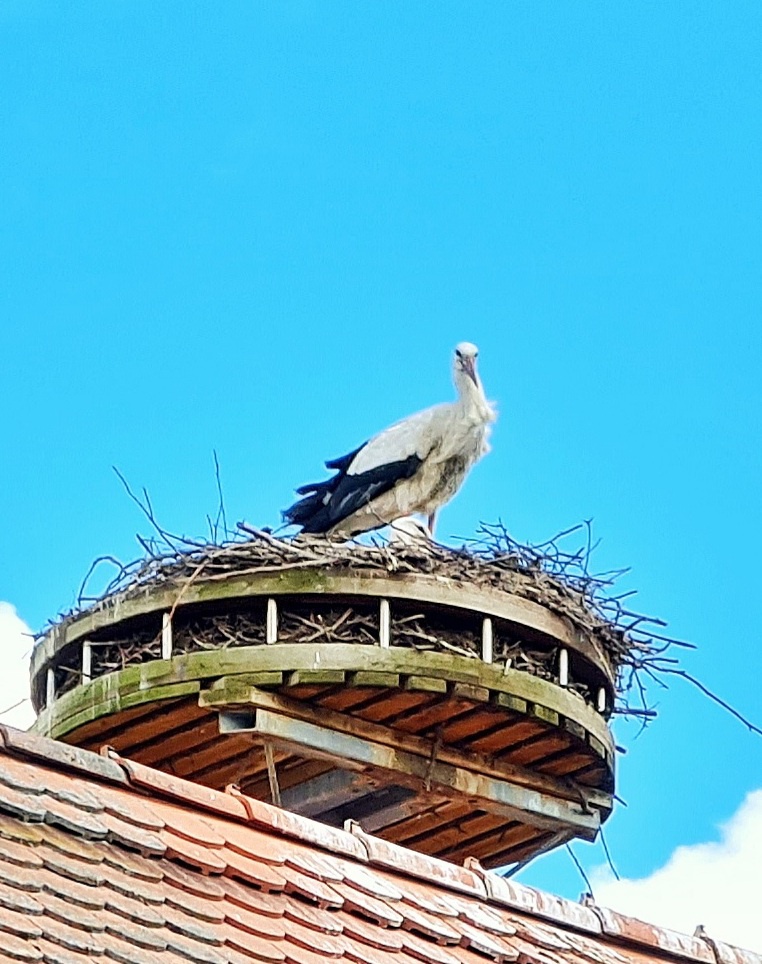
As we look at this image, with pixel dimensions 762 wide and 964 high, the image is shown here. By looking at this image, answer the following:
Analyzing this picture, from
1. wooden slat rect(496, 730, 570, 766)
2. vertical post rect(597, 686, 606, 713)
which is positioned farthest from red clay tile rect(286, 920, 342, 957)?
vertical post rect(597, 686, 606, 713)

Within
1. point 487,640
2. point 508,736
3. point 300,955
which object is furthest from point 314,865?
point 508,736

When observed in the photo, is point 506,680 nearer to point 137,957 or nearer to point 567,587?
point 567,587

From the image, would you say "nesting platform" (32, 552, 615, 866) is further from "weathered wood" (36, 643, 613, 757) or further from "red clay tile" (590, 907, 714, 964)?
"red clay tile" (590, 907, 714, 964)

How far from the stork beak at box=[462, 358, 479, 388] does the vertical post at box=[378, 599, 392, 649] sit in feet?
8.43

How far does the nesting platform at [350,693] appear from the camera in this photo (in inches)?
447

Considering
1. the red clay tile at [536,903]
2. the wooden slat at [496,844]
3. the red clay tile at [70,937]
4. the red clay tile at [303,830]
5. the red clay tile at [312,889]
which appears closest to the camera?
the red clay tile at [70,937]

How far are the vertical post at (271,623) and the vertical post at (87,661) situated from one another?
0.91m

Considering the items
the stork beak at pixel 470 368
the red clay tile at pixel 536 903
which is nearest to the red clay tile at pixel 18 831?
the red clay tile at pixel 536 903

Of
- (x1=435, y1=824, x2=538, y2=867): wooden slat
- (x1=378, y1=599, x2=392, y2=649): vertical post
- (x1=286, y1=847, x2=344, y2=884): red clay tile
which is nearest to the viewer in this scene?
(x1=286, y1=847, x2=344, y2=884): red clay tile

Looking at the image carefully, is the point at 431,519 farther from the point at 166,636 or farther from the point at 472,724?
the point at 166,636

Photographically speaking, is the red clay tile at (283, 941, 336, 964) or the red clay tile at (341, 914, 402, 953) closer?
the red clay tile at (283, 941, 336, 964)

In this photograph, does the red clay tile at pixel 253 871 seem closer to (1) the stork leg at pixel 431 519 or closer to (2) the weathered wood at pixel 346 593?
(2) the weathered wood at pixel 346 593

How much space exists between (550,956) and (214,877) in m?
1.00

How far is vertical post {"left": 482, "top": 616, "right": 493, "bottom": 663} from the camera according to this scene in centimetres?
1155
